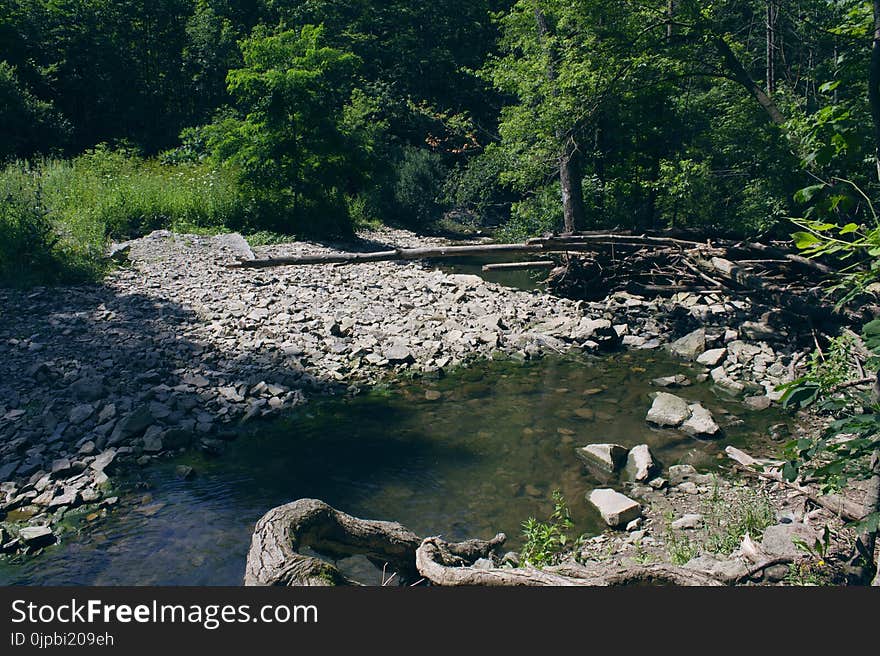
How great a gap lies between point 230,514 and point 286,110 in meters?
12.5

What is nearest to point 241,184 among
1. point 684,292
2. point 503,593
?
point 684,292

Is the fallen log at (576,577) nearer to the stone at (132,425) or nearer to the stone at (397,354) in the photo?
the stone at (132,425)

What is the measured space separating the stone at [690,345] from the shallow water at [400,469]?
1063 mm

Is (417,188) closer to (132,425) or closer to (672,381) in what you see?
(672,381)

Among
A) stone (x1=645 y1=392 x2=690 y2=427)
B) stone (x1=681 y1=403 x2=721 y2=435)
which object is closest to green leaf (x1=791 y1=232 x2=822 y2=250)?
stone (x1=681 y1=403 x2=721 y2=435)

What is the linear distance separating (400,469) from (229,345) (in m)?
3.46

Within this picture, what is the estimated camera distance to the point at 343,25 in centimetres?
2955

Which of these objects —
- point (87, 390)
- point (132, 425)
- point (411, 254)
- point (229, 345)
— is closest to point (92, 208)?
point (229, 345)

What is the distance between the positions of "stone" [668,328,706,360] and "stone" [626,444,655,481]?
3284 millimetres

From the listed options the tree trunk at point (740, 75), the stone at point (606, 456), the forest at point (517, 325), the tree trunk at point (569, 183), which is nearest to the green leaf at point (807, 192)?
the forest at point (517, 325)

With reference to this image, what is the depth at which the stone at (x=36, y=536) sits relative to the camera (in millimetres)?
4273

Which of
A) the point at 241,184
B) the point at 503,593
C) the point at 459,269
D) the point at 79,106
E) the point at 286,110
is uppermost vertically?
the point at 79,106

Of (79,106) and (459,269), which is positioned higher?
(79,106)

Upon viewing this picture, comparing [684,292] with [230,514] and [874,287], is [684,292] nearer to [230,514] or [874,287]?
[874,287]
